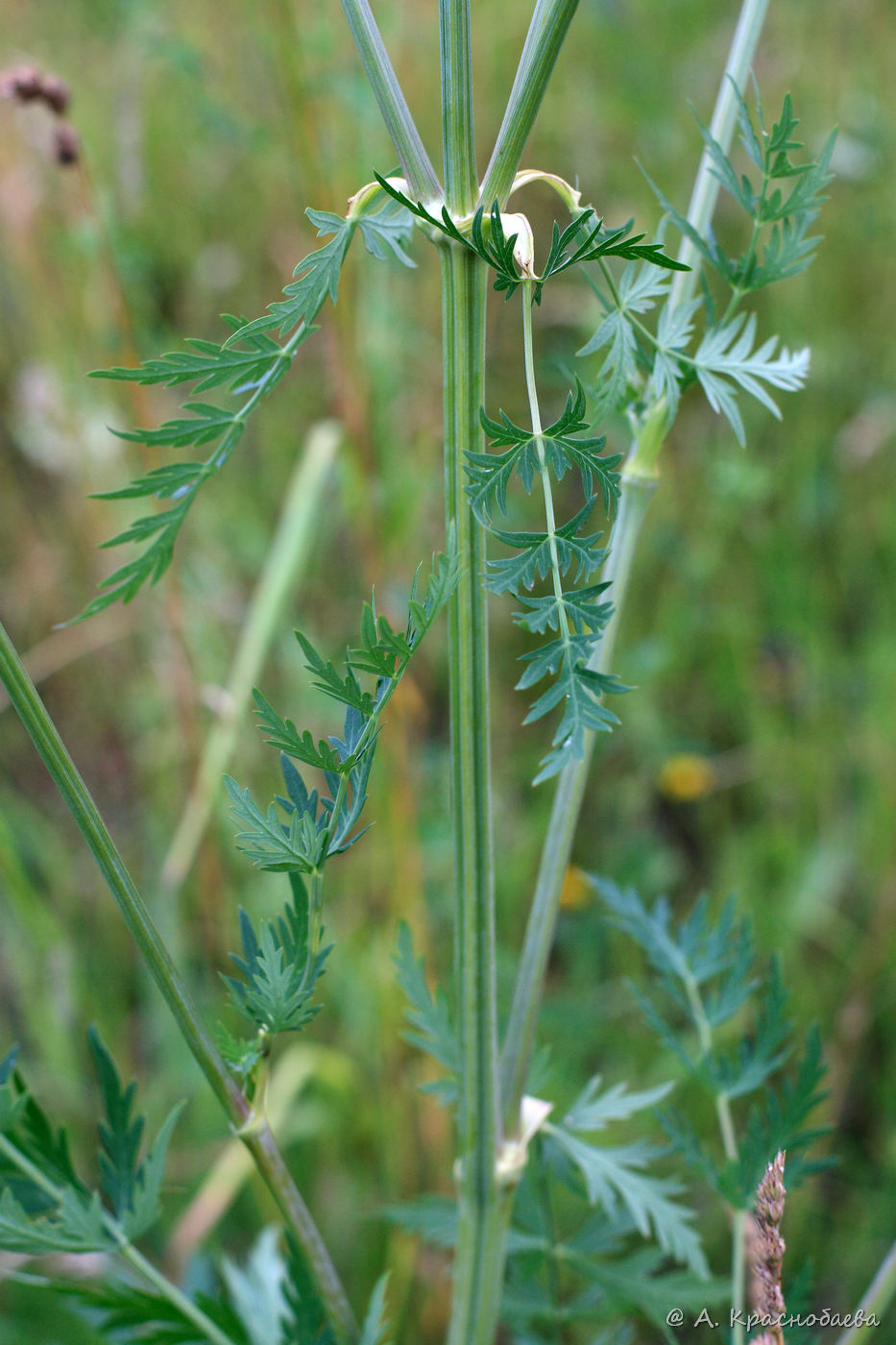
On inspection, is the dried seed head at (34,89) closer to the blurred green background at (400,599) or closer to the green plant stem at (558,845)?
the blurred green background at (400,599)

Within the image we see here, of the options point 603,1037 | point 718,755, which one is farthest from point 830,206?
point 603,1037

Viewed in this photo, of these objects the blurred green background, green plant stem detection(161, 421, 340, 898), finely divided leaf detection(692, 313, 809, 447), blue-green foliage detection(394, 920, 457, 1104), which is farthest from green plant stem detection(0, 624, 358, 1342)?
green plant stem detection(161, 421, 340, 898)

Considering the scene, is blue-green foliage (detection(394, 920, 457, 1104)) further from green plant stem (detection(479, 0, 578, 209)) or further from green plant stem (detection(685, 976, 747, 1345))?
green plant stem (detection(479, 0, 578, 209))

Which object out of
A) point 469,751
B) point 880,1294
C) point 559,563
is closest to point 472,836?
point 469,751

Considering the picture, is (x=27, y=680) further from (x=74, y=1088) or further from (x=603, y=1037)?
(x=603, y=1037)

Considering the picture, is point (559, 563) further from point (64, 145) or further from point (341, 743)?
point (64, 145)

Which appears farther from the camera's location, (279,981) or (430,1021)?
(430,1021)
